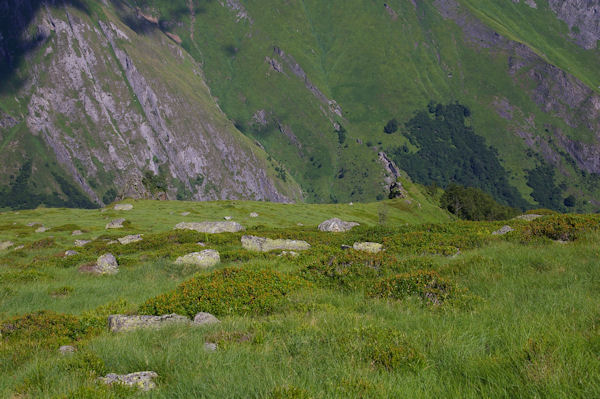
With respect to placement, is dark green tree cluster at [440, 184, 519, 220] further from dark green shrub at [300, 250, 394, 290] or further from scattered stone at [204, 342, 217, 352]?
scattered stone at [204, 342, 217, 352]

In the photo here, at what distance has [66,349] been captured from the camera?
9281 millimetres

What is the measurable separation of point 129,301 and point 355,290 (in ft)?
31.4

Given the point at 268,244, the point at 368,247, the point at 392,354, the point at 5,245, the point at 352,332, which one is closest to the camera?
the point at 392,354

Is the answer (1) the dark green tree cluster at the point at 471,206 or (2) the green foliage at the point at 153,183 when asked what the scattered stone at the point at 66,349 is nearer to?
(2) the green foliage at the point at 153,183

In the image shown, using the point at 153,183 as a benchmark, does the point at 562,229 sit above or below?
above

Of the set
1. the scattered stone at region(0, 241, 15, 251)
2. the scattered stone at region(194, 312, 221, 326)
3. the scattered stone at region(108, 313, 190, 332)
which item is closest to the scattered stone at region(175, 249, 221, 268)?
the scattered stone at region(108, 313, 190, 332)

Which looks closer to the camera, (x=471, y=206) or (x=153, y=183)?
(x=153, y=183)

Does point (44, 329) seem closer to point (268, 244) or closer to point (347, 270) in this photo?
point (347, 270)

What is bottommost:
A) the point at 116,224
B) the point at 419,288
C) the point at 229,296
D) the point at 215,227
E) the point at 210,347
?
the point at 116,224

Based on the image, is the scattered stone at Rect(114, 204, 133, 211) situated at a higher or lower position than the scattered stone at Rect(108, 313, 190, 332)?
lower

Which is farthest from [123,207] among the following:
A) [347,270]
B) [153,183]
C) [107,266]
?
[347,270]

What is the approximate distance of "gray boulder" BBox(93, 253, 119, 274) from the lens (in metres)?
23.5

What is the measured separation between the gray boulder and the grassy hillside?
13.2ft

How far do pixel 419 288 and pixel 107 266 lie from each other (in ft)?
68.1
